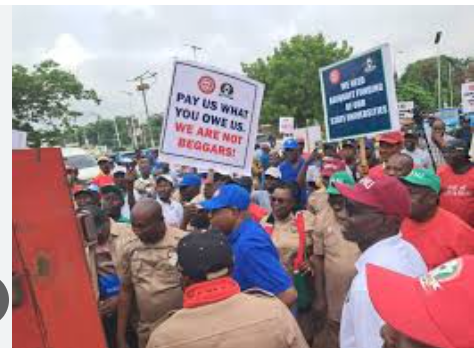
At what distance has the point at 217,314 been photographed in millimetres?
2416

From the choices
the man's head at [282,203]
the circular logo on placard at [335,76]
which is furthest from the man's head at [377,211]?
the circular logo on placard at [335,76]

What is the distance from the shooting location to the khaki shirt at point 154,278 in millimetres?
3863

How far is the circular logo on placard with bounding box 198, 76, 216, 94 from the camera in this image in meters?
5.40

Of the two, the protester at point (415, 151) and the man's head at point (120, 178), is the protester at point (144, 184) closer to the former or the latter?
the man's head at point (120, 178)

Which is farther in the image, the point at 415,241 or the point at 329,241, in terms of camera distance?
the point at 329,241

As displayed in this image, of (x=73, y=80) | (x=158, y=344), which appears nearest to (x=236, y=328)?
(x=158, y=344)

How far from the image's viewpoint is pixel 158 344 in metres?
2.41

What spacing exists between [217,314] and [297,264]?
2.42 meters

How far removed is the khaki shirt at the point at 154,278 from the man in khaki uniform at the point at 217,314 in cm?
132

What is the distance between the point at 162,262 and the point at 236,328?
153 cm

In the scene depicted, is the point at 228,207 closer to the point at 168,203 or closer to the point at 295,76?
the point at 168,203

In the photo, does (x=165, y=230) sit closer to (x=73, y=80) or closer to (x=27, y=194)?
(x=27, y=194)

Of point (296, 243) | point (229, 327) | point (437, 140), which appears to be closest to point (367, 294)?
point (229, 327)

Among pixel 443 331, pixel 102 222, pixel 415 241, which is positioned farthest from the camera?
pixel 102 222
